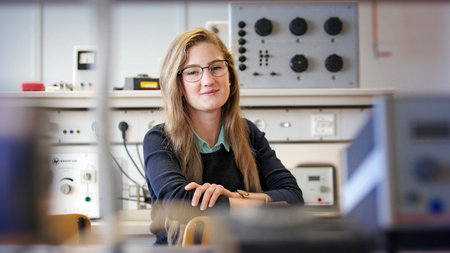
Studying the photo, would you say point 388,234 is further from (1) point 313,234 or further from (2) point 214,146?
(2) point 214,146

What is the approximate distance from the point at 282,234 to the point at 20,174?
252 millimetres

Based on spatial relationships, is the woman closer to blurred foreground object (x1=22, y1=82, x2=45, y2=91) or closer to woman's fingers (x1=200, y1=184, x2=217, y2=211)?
woman's fingers (x1=200, y1=184, x2=217, y2=211)

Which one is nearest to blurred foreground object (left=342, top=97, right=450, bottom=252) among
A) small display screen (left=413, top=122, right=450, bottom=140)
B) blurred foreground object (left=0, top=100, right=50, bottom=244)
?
small display screen (left=413, top=122, right=450, bottom=140)

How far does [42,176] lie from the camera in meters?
0.39

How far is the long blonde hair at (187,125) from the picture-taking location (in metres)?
1.22

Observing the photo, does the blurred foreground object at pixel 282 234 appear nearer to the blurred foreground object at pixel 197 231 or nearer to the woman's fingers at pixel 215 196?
the blurred foreground object at pixel 197 231

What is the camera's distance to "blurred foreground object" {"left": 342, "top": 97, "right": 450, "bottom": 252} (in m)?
0.41

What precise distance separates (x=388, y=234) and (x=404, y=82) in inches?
141

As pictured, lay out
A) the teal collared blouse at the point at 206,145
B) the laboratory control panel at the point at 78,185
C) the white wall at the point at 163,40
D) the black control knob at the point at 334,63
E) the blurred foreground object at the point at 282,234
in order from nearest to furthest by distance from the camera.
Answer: the blurred foreground object at the point at 282,234 < the teal collared blouse at the point at 206,145 < the laboratory control panel at the point at 78,185 < the black control knob at the point at 334,63 < the white wall at the point at 163,40

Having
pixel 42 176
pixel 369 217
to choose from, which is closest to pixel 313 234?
pixel 369 217

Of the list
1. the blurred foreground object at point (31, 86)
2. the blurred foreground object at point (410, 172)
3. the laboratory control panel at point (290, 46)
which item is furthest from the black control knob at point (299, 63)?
the blurred foreground object at point (410, 172)

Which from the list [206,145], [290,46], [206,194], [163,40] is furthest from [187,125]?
[163,40]

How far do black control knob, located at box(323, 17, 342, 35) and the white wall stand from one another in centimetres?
150

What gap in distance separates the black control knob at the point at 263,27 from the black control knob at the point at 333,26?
0.26 m
